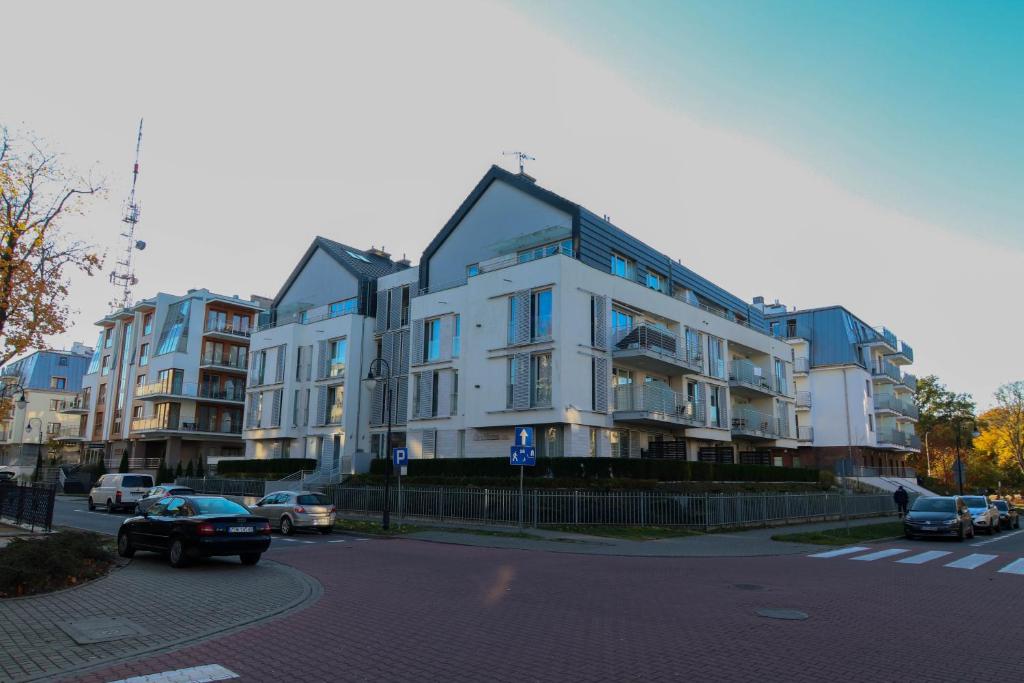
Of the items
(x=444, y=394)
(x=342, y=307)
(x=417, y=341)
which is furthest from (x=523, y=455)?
(x=342, y=307)

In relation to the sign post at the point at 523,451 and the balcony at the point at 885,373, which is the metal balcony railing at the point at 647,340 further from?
the balcony at the point at 885,373

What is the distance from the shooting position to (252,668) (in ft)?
21.3

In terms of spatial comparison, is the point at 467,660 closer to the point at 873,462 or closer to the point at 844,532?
the point at 844,532

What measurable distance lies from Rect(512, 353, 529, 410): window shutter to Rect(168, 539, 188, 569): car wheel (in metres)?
17.6

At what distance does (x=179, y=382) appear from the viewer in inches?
2087

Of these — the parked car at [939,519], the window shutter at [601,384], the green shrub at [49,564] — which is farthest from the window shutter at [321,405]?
the parked car at [939,519]

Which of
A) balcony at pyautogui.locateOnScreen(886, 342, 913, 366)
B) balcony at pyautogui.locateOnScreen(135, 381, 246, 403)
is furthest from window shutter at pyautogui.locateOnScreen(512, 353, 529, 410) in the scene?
balcony at pyautogui.locateOnScreen(886, 342, 913, 366)

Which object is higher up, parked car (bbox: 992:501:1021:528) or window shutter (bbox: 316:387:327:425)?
window shutter (bbox: 316:387:327:425)

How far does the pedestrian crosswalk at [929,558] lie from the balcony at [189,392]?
48.3 m

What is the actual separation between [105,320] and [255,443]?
1140 inches

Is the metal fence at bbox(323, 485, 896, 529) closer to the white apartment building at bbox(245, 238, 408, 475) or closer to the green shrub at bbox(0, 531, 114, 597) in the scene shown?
the green shrub at bbox(0, 531, 114, 597)

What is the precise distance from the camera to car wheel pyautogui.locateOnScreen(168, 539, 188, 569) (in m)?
13.1

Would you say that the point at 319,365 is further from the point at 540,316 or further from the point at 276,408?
the point at 540,316

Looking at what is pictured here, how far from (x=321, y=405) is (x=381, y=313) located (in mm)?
6658
